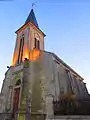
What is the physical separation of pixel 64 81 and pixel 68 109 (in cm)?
803

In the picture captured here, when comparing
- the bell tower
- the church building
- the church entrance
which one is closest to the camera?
the church building

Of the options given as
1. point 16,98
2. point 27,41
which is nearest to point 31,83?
point 16,98

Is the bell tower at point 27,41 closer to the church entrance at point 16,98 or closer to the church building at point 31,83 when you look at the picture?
the church building at point 31,83

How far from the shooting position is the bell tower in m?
19.0

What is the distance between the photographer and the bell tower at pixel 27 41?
18984mm

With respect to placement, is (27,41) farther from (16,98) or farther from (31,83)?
(16,98)

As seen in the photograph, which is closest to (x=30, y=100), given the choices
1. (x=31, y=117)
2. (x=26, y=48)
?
(x=31, y=117)

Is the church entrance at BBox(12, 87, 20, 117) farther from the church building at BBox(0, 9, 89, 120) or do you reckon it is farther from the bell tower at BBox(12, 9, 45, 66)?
the bell tower at BBox(12, 9, 45, 66)

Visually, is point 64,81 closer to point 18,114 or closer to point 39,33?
point 18,114

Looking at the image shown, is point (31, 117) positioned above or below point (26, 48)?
below

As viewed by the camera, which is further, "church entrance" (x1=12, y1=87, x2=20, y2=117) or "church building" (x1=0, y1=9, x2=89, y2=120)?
"church entrance" (x1=12, y1=87, x2=20, y2=117)

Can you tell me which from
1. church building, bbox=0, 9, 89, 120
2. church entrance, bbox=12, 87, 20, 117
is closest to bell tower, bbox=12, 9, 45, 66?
church building, bbox=0, 9, 89, 120

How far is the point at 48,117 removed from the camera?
9938mm

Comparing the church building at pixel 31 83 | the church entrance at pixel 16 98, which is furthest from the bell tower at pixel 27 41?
the church entrance at pixel 16 98
